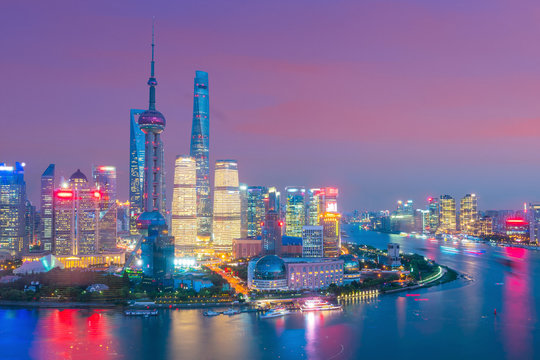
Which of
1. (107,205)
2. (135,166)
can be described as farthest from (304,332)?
(135,166)

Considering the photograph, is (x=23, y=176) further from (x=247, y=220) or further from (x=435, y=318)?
(x=435, y=318)

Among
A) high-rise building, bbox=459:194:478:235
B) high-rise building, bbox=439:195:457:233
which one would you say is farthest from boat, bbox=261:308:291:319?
high-rise building, bbox=439:195:457:233

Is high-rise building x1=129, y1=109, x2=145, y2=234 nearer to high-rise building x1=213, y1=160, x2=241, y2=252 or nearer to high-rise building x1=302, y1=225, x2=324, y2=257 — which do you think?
high-rise building x1=213, y1=160, x2=241, y2=252

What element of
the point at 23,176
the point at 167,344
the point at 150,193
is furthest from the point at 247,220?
the point at 167,344

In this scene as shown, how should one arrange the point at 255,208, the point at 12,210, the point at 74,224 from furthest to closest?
the point at 255,208
the point at 12,210
the point at 74,224

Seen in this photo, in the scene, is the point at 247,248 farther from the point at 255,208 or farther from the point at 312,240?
the point at 255,208

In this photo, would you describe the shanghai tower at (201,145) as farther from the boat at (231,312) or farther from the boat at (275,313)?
the boat at (275,313)
